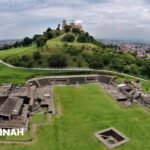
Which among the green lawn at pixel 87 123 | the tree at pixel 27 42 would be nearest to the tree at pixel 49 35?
the tree at pixel 27 42

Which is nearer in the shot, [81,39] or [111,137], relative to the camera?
[111,137]

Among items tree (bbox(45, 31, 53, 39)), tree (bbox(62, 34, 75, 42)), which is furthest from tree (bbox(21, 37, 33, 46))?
tree (bbox(62, 34, 75, 42))

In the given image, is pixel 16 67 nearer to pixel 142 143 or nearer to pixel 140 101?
pixel 140 101

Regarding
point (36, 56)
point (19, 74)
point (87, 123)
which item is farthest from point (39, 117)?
point (36, 56)

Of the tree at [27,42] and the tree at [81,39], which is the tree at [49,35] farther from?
the tree at [81,39]

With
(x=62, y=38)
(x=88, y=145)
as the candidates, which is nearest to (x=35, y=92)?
(x=88, y=145)

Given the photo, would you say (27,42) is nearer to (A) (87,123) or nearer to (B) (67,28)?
(B) (67,28)
